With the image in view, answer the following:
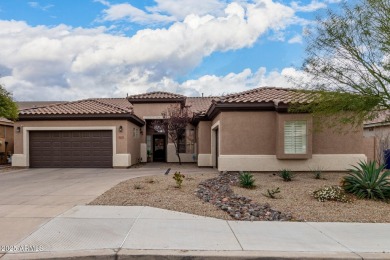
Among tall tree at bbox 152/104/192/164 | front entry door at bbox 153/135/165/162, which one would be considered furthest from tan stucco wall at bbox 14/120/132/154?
front entry door at bbox 153/135/165/162

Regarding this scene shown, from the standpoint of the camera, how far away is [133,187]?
1146 centimetres

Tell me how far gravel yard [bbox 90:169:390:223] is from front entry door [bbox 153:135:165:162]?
1541 cm

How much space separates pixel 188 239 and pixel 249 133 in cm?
1091

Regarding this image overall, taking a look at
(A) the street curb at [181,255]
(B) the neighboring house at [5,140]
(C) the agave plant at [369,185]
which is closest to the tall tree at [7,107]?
(B) the neighboring house at [5,140]

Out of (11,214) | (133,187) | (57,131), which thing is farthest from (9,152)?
(11,214)

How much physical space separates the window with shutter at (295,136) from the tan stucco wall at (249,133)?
696mm

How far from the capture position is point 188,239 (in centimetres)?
616

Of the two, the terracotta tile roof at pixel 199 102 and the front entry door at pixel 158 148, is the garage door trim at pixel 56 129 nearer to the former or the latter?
the front entry door at pixel 158 148

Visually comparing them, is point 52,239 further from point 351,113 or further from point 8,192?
point 351,113

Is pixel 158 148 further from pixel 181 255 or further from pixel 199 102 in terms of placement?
pixel 181 255

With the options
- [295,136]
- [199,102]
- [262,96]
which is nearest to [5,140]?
[199,102]

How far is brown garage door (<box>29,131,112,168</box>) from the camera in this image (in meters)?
20.3

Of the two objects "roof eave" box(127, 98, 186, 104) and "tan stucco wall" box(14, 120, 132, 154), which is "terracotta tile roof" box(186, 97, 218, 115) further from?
"tan stucco wall" box(14, 120, 132, 154)

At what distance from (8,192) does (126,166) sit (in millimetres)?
9287
